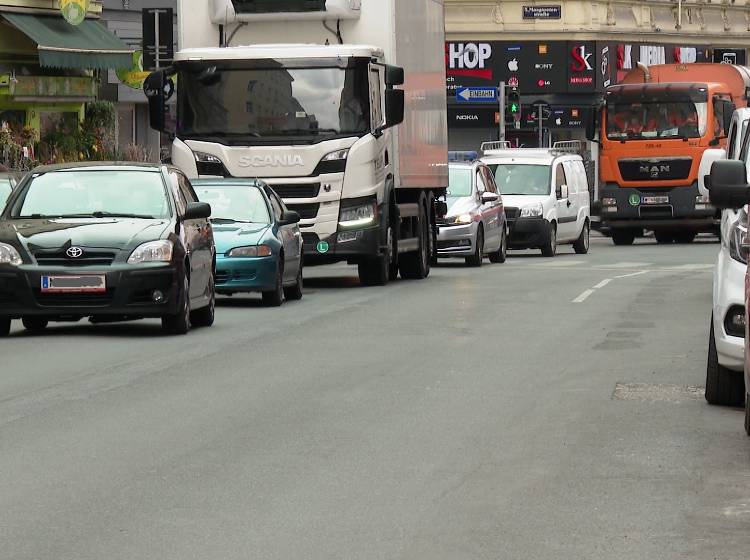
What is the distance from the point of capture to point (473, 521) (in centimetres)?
802

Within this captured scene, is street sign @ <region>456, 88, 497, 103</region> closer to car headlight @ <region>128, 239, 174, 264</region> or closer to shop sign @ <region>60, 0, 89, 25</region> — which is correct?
shop sign @ <region>60, 0, 89, 25</region>

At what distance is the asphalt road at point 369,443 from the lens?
25.3 ft

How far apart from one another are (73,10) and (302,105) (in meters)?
18.5

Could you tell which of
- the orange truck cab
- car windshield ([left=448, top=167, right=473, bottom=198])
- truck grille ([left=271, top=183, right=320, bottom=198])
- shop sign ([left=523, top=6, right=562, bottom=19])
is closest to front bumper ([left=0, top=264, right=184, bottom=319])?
truck grille ([left=271, top=183, right=320, bottom=198])

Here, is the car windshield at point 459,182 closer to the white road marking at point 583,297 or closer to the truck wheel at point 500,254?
the truck wheel at point 500,254

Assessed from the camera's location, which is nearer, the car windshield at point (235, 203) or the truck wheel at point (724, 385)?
the truck wheel at point (724, 385)

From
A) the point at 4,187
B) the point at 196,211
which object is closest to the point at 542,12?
the point at 4,187

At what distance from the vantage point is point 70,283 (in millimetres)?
16656

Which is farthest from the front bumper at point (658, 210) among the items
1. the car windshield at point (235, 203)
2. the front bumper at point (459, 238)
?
the car windshield at point (235, 203)

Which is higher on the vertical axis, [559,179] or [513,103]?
[513,103]

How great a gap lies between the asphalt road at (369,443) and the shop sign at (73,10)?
77.8 ft

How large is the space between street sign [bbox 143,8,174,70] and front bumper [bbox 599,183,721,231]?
A: 14834 mm

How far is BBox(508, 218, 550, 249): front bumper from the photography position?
38219mm

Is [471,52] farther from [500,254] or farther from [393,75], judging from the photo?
[393,75]
